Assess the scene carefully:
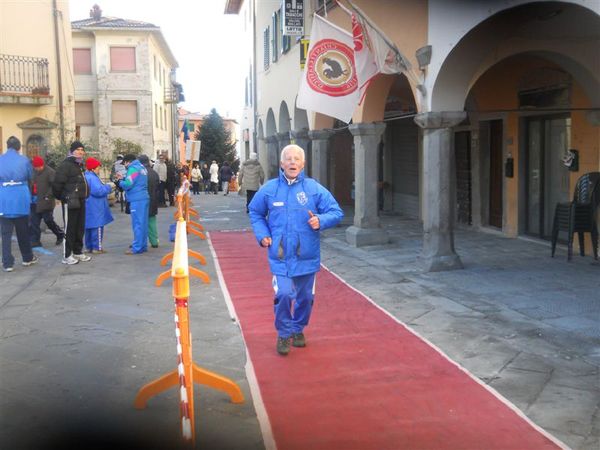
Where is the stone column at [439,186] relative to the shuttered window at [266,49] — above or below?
below

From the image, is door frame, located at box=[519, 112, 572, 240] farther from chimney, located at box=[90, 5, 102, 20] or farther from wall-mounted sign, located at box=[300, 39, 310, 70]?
chimney, located at box=[90, 5, 102, 20]

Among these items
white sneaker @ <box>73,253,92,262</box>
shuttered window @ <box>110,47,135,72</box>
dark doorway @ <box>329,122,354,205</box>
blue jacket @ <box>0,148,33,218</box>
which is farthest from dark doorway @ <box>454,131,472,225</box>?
shuttered window @ <box>110,47,135,72</box>

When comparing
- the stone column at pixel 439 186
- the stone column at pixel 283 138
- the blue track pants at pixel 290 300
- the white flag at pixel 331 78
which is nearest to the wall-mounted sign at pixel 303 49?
the stone column at pixel 283 138

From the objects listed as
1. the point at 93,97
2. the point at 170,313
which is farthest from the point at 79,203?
the point at 93,97

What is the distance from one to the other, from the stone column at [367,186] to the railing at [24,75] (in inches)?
522

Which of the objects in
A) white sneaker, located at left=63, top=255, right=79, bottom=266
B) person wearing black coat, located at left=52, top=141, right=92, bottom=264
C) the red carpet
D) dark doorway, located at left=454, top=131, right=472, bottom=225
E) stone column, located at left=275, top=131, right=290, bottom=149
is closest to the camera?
the red carpet

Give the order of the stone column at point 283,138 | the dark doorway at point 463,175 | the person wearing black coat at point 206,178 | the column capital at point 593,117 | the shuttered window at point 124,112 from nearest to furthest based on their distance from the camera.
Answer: the column capital at point 593,117
the dark doorway at point 463,175
the stone column at point 283,138
the person wearing black coat at point 206,178
the shuttered window at point 124,112

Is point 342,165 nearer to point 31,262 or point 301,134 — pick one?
point 301,134

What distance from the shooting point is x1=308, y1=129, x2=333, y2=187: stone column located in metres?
16.8

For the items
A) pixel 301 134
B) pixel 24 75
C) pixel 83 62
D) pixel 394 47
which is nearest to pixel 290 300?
pixel 394 47

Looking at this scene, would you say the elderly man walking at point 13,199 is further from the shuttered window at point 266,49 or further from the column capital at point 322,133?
the shuttered window at point 266,49

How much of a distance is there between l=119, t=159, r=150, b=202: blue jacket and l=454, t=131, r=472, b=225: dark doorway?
22.4 feet

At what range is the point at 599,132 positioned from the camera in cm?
1106

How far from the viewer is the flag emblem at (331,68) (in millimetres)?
11836
